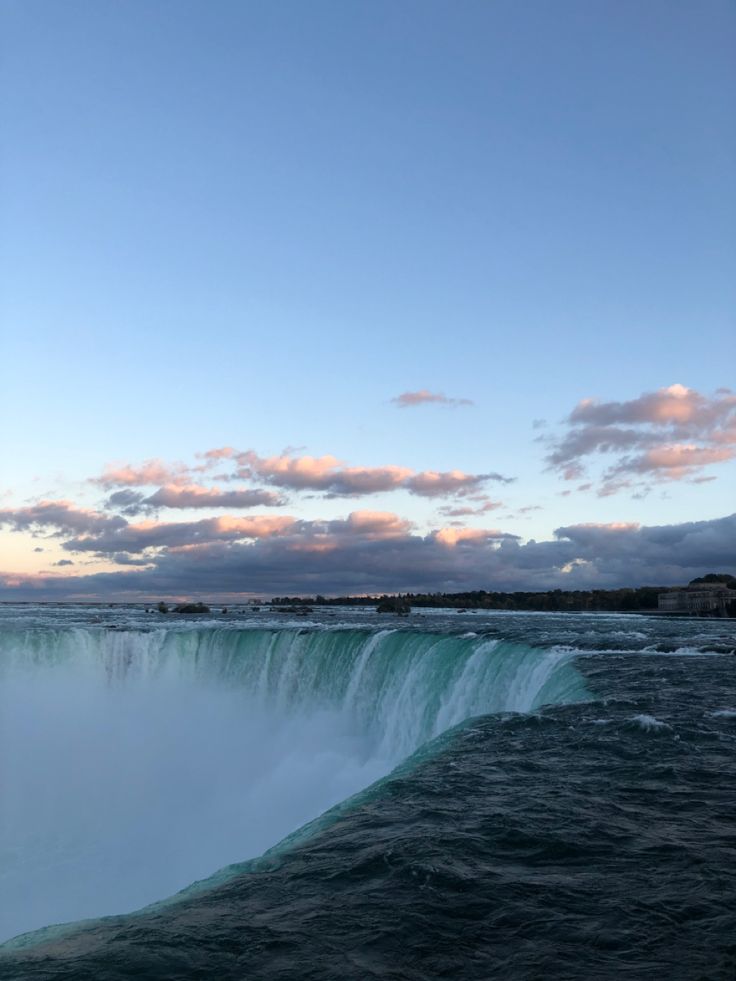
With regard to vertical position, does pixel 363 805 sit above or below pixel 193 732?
above

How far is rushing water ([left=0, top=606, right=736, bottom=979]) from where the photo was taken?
6695mm

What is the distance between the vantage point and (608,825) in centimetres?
963

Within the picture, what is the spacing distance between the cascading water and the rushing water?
0.36 ft

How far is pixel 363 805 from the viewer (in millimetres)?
11453

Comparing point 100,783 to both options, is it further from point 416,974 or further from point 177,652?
point 416,974

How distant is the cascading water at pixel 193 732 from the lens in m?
21.7

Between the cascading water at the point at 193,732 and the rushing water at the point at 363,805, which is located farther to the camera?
the cascading water at the point at 193,732

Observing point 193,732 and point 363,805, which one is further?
point 193,732

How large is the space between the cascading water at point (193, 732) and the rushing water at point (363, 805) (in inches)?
4.3

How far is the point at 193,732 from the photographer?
33281 millimetres

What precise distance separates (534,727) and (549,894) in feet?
28.1

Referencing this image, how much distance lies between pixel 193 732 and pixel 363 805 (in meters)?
23.9

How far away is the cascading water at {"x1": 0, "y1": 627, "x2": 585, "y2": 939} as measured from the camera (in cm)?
2172

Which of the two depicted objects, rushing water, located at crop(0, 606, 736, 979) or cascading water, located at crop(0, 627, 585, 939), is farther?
cascading water, located at crop(0, 627, 585, 939)
